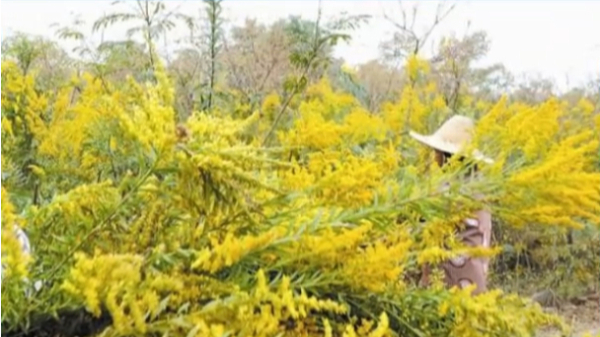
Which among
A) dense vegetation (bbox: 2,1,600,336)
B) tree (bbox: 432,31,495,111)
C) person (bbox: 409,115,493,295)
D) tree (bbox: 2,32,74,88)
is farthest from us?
tree (bbox: 432,31,495,111)

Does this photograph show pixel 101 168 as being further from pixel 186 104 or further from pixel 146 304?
pixel 186 104

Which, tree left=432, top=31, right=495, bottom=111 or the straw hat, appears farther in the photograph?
tree left=432, top=31, right=495, bottom=111

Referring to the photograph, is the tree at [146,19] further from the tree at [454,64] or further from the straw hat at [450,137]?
the tree at [454,64]

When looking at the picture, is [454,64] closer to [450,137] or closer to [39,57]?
[39,57]

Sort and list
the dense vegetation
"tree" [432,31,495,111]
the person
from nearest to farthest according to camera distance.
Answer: the dense vegetation → the person → "tree" [432,31,495,111]

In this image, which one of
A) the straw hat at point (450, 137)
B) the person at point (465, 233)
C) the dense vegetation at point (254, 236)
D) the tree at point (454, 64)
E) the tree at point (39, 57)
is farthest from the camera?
the tree at point (454, 64)

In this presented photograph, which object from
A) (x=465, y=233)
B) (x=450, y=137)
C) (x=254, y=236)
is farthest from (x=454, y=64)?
(x=254, y=236)

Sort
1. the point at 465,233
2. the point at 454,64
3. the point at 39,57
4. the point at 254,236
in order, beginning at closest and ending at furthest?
the point at 254,236
the point at 465,233
the point at 39,57
the point at 454,64

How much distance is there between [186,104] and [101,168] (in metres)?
1.71

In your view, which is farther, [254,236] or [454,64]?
[454,64]

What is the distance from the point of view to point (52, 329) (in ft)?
2.47

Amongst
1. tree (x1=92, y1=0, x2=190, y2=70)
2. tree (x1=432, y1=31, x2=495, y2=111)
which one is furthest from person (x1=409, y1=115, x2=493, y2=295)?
tree (x1=432, y1=31, x2=495, y2=111)

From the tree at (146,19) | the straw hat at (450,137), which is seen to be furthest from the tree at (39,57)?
the straw hat at (450,137)

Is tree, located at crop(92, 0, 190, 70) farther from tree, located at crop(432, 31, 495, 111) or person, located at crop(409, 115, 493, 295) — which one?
tree, located at crop(432, 31, 495, 111)
